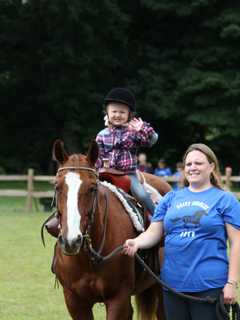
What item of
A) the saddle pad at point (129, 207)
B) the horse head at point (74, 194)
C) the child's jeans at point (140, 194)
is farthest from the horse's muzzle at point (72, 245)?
the child's jeans at point (140, 194)

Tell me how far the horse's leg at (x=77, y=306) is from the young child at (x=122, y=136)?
1.34 meters

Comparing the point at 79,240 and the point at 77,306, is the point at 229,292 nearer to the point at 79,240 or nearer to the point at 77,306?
the point at 79,240

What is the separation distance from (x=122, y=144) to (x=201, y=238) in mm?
2145

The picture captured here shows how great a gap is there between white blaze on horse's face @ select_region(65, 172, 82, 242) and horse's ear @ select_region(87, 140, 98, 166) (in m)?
0.32

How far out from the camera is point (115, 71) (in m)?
37.2

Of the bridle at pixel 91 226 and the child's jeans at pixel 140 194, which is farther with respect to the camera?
the child's jeans at pixel 140 194

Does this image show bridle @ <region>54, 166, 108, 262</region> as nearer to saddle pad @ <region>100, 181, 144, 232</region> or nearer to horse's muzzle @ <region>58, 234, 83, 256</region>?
horse's muzzle @ <region>58, 234, 83, 256</region>

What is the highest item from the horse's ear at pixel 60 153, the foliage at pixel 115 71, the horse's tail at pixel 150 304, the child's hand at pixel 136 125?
the foliage at pixel 115 71

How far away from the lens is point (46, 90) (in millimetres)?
37125

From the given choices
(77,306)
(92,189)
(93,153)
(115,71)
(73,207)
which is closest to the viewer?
(73,207)

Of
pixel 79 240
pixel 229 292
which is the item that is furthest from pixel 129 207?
pixel 229 292

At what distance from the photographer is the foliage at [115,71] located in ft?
110

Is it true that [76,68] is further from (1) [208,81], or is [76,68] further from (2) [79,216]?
(2) [79,216]

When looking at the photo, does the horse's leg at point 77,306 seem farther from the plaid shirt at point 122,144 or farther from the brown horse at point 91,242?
the plaid shirt at point 122,144
